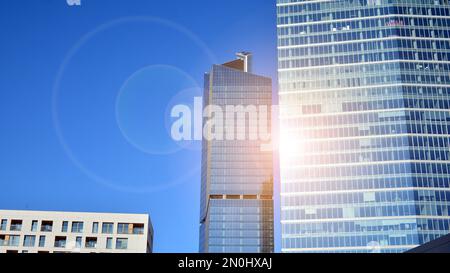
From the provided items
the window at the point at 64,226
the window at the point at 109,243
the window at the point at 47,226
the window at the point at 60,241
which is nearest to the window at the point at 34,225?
the window at the point at 47,226

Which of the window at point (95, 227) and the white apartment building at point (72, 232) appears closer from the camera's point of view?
the white apartment building at point (72, 232)

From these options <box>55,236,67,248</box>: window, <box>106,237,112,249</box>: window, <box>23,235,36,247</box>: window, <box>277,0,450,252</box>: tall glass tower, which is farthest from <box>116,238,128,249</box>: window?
<box>277,0,450,252</box>: tall glass tower

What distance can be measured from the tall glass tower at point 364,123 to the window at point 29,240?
6267 cm

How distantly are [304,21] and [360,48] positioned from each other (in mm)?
18531

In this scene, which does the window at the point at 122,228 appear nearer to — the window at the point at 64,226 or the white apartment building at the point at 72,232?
the white apartment building at the point at 72,232

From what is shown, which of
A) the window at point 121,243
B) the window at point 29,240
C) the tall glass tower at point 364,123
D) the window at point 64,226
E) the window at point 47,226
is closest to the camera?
the window at point 29,240

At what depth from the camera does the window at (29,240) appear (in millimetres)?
118500

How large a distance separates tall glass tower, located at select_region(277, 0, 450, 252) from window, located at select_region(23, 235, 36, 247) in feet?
206

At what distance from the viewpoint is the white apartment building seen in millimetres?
118812

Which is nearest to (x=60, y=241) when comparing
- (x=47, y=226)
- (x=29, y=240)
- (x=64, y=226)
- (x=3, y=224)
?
(x=64, y=226)

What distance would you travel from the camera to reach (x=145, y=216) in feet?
407

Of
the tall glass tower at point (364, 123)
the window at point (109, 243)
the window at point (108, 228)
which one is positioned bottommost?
the window at point (109, 243)

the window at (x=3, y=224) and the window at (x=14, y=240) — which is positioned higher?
the window at (x=3, y=224)

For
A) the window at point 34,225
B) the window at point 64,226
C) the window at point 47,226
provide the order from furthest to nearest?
the window at point 64,226 → the window at point 47,226 → the window at point 34,225
